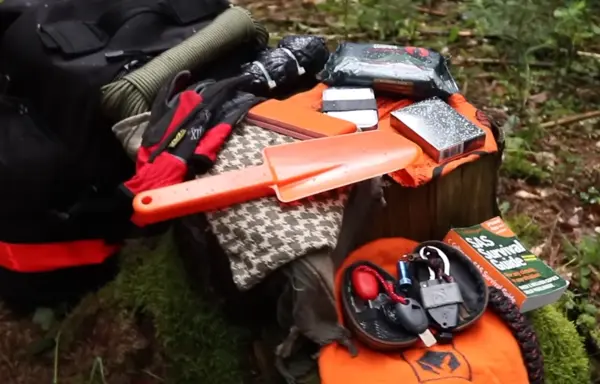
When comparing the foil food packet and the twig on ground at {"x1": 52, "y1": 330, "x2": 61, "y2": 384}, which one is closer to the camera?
the foil food packet

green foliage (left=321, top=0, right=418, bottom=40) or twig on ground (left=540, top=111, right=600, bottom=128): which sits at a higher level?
green foliage (left=321, top=0, right=418, bottom=40)

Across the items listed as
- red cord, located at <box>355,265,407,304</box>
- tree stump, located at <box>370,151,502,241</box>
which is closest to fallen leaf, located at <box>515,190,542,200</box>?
tree stump, located at <box>370,151,502,241</box>

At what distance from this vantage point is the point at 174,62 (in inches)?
64.0

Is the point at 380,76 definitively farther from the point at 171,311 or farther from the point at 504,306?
→ the point at 171,311

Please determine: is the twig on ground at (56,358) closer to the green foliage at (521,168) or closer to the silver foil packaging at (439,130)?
the silver foil packaging at (439,130)

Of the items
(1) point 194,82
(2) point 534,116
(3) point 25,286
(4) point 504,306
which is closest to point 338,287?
(4) point 504,306

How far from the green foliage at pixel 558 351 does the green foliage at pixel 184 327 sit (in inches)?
27.8

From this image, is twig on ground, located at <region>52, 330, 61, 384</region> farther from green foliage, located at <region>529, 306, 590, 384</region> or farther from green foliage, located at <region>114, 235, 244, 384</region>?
green foliage, located at <region>529, 306, 590, 384</region>

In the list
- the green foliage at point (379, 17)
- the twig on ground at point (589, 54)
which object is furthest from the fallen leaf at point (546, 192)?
the green foliage at point (379, 17)

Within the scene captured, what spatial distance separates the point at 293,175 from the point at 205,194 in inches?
7.0

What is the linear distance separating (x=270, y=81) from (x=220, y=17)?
210 mm

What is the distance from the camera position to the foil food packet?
168 centimetres

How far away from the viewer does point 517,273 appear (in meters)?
1.52

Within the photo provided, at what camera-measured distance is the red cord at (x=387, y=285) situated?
1.38m
